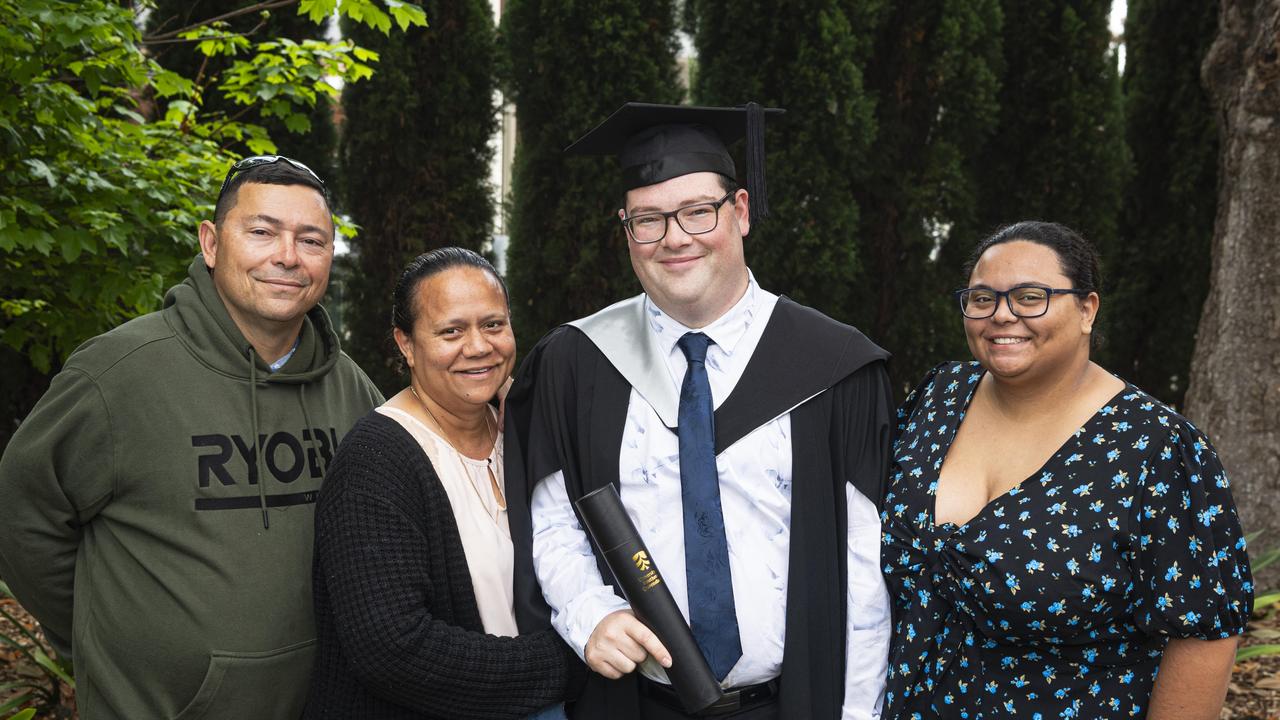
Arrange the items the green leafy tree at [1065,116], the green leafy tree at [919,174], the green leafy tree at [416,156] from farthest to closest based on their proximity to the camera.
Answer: the green leafy tree at [1065,116]
the green leafy tree at [919,174]
the green leafy tree at [416,156]

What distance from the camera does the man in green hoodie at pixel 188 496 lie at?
2.27 m

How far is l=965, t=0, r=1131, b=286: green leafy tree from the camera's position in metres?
6.82

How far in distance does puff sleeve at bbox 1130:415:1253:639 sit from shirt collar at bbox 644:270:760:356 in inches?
37.7

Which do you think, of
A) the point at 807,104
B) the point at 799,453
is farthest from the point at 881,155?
the point at 799,453

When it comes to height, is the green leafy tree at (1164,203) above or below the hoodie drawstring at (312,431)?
above

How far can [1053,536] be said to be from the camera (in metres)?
2.09

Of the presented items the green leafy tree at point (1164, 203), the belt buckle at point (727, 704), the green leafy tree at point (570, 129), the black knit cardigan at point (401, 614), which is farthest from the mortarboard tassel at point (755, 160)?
the green leafy tree at point (1164, 203)

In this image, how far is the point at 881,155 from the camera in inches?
263

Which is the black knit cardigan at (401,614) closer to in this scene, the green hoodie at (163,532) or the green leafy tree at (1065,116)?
the green hoodie at (163,532)

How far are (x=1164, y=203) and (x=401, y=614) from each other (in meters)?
6.81

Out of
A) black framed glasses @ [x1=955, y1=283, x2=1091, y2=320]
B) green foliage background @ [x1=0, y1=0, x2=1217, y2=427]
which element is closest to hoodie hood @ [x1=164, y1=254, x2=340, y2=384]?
black framed glasses @ [x1=955, y1=283, x2=1091, y2=320]

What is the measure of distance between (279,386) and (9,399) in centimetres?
437

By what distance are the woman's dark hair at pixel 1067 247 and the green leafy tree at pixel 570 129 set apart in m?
3.96

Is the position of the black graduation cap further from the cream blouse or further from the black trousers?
the black trousers
